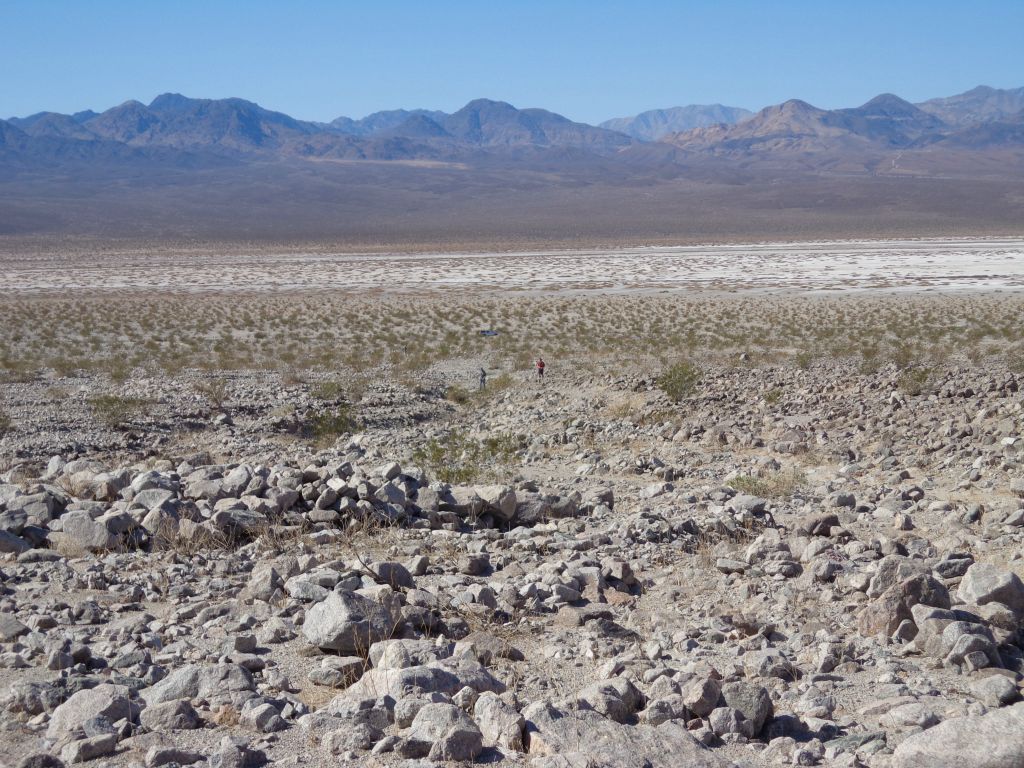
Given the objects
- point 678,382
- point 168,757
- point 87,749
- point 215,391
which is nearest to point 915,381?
point 678,382

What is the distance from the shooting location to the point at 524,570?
738 cm

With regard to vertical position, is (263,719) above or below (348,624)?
below

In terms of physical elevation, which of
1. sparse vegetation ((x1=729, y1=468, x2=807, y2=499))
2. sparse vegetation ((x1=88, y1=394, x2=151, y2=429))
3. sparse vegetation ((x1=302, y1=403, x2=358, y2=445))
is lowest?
sparse vegetation ((x1=302, y1=403, x2=358, y2=445))

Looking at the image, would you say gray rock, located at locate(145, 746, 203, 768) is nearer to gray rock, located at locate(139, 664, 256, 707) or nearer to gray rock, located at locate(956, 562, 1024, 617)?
gray rock, located at locate(139, 664, 256, 707)

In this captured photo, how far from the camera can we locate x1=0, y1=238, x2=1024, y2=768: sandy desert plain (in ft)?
14.8

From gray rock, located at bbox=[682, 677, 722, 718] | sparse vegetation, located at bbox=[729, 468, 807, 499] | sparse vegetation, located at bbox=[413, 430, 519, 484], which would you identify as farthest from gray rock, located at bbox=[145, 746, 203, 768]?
sparse vegetation, located at bbox=[413, 430, 519, 484]

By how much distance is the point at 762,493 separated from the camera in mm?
9469

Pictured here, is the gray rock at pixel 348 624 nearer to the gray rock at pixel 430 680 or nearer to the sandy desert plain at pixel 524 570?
the sandy desert plain at pixel 524 570

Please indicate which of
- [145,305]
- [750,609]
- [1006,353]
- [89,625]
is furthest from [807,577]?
[145,305]

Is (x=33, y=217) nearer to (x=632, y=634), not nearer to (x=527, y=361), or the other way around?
(x=527, y=361)

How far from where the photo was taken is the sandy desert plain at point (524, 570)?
451 cm

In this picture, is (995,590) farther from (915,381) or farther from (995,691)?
(915,381)

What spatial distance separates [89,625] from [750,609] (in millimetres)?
4299

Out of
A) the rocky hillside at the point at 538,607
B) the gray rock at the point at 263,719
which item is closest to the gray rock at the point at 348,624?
the rocky hillside at the point at 538,607
